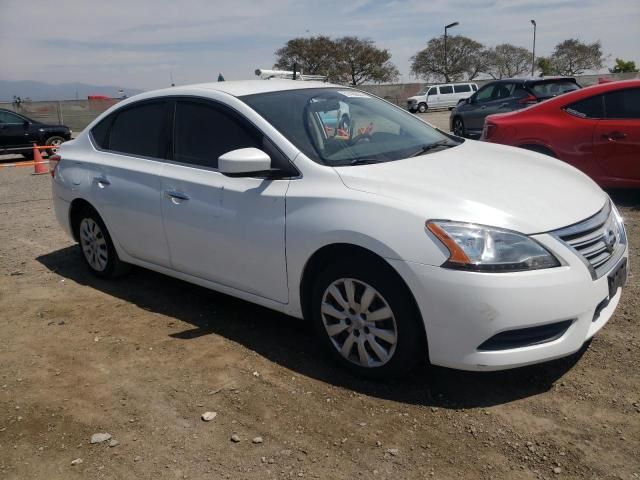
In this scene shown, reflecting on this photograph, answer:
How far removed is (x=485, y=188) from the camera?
312 centimetres

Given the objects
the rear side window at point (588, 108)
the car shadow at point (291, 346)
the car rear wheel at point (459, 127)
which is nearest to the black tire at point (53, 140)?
the car rear wheel at point (459, 127)

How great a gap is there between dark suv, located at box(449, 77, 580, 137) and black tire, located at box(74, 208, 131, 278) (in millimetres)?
9521

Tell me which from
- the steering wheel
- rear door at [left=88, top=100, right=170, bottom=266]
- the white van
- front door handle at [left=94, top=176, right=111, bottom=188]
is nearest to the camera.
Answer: the steering wheel

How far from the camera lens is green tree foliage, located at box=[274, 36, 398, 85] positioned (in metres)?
60.1

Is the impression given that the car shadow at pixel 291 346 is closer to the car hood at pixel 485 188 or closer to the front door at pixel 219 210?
the front door at pixel 219 210

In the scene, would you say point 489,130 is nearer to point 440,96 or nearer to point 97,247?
point 97,247

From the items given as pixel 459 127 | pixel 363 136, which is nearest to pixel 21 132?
pixel 459 127

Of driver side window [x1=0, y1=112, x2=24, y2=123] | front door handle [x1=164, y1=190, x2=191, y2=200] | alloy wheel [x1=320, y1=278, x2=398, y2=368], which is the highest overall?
driver side window [x1=0, y1=112, x2=24, y2=123]

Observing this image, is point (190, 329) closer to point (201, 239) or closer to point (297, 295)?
point (201, 239)

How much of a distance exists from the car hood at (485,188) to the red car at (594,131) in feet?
10.0

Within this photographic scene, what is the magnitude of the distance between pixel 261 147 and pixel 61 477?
207cm

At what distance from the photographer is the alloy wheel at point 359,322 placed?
3.07 m

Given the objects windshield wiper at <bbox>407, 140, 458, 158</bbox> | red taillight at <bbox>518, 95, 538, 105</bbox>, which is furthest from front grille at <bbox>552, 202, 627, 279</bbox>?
red taillight at <bbox>518, 95, 538, 105</bbox>

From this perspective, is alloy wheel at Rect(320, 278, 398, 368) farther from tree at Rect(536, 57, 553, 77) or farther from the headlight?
tree at Rect(536, 57, 553, 77)
